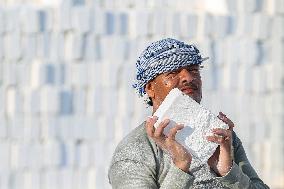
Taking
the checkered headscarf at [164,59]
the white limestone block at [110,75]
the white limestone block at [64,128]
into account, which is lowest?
the white limestone block at [64,128]

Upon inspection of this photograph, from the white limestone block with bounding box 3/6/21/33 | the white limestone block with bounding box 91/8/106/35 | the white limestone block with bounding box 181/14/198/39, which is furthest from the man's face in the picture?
the white limestone block with bounding box 181/14/198/39

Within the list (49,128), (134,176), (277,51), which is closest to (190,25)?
(277,51)

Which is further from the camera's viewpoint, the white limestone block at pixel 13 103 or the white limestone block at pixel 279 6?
the white limestone block at pixel 279 6

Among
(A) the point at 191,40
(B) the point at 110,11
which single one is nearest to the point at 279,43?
(A) the point at 191,40

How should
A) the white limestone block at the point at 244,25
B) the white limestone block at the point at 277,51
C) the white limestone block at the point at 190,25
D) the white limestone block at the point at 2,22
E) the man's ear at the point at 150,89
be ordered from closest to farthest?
the man's ear at the point at 150,89, the white limestone block at the point at 2,22, the white limestone block at the point at 190,25, the white limestone block at the point at 244,25, the white limestone block at the point at 277,51

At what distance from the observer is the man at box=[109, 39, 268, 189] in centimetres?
387

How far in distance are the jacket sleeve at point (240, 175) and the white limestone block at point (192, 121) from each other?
113 millimetres

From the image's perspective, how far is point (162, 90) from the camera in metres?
4.03

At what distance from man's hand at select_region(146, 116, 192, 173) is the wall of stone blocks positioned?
6.37 m

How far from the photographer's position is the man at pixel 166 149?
3.87 m

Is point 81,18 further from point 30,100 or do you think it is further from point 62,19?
point 30,100

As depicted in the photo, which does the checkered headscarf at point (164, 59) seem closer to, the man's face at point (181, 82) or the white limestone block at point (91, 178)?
the man's face at point (181, 82)

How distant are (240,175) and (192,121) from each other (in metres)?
0.25

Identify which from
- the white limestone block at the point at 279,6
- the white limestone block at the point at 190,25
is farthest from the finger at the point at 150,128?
the white limestone block at the point at 279,6
